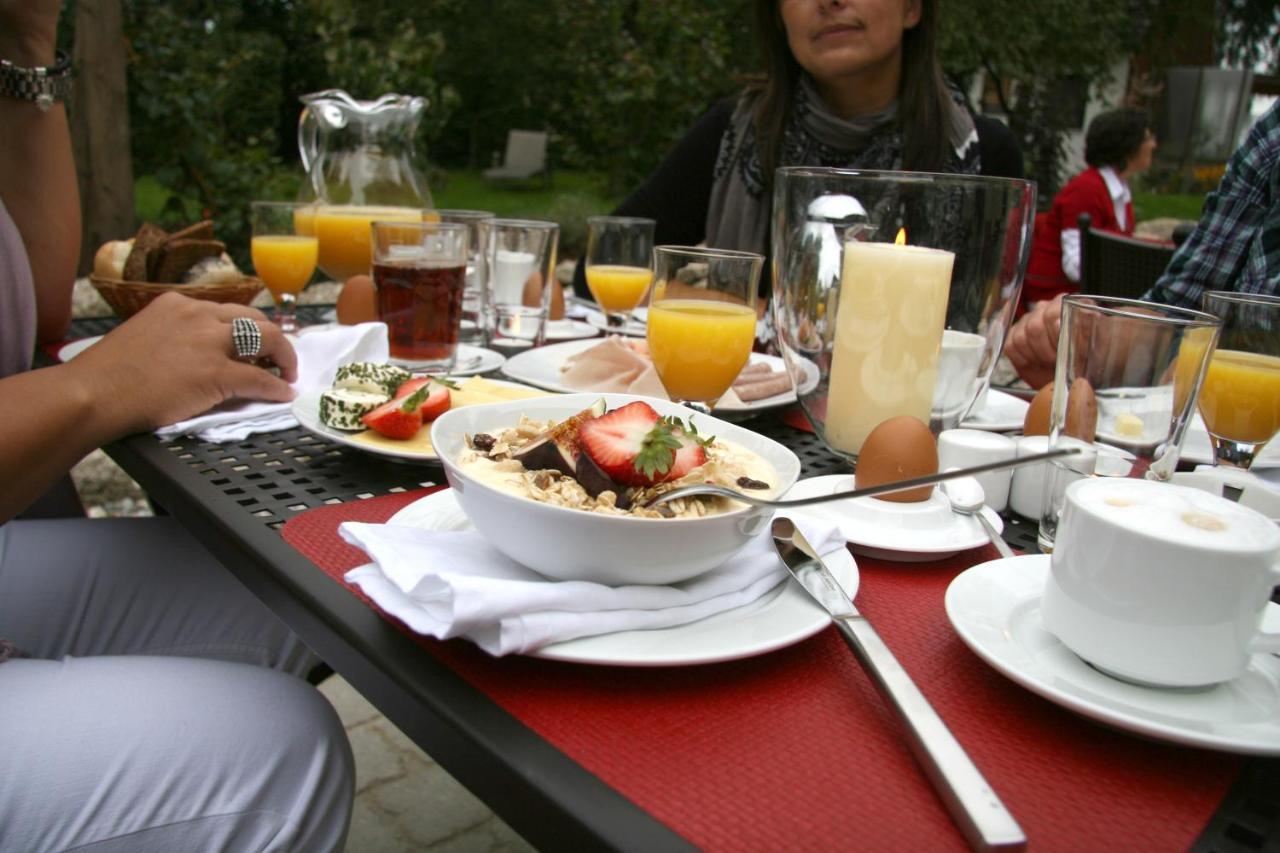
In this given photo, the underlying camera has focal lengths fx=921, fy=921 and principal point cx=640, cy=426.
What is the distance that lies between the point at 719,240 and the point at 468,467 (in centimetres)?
220

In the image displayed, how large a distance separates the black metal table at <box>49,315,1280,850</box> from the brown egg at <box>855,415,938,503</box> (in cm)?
14

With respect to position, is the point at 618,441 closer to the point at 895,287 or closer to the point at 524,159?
the point at 895,287

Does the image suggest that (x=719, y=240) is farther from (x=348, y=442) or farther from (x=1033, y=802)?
(x=1033, y=802)

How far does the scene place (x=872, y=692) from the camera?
658 millimetres

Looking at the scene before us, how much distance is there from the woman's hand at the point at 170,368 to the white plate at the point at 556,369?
1.21 feet

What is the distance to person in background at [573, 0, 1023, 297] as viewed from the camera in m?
2.33

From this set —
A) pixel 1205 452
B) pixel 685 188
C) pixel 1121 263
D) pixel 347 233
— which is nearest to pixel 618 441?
pixel 1205 452

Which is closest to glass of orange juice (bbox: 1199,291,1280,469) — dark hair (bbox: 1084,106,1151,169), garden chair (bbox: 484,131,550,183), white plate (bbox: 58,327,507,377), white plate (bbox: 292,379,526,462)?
white plate (bbox: 292,379,526,462)

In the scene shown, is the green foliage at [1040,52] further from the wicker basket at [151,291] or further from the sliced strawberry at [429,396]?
the sliced strawberry at [429,396]

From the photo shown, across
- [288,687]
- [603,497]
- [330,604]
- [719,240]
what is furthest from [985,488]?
[719,240]

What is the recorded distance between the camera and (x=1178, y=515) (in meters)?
0.63

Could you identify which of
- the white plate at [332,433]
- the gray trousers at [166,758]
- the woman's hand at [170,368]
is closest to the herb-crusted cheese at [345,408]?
the white plate at [332,433]

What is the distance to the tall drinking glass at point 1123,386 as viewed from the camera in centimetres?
86

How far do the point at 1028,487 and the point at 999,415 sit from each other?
422 millimetres
